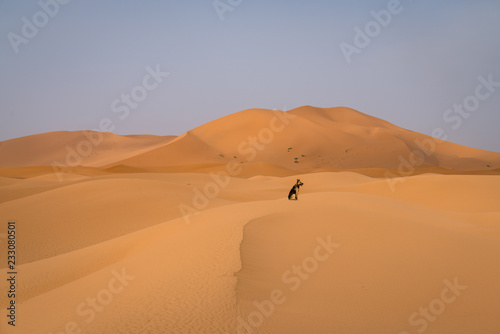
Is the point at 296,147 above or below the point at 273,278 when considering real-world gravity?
above

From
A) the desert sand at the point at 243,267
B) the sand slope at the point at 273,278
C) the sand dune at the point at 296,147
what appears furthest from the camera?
the sand dune at the point at 296,147

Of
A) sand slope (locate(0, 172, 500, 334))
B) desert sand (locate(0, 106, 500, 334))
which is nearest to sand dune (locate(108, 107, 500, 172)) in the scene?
desert sand (locate(0, 106, 500, 334))

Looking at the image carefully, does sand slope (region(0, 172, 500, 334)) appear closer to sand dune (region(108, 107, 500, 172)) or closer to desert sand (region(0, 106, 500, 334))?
desert sand (region(0, 106, 500, 334))

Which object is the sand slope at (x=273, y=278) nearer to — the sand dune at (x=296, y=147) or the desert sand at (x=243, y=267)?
the desert sand at (x=243, y=267)

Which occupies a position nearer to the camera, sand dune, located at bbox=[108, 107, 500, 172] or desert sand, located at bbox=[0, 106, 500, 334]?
desert sand, located at bbox=[0, 106, 500, 334]

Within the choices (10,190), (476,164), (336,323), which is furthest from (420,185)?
(476,164)

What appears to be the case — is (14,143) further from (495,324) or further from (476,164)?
(495,324)

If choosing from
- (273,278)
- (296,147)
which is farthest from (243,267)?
(296,147)

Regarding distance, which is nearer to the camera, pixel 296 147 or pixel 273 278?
pixel 273 278

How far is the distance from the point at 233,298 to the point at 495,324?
11.2 ft

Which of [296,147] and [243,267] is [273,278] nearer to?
[243,267]

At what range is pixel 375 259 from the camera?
23.0 ft

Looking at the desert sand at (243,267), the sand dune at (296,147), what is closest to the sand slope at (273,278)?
the desert sand at (243,267)

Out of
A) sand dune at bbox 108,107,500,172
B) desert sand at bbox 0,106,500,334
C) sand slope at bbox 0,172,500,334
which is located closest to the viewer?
sand slope at bbox 0,172,500,334
